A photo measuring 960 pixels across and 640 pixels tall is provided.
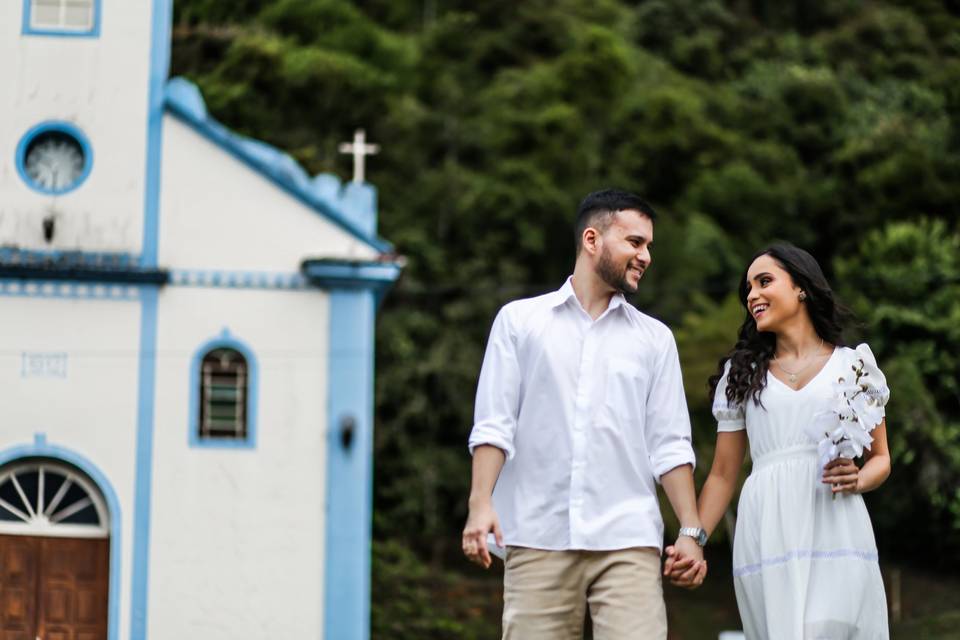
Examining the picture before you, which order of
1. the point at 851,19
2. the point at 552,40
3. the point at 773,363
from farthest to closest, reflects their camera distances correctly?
the point at 851,19 → the point at 552,40 → the point at 773,363

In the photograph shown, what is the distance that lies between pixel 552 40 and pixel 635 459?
28.8 m

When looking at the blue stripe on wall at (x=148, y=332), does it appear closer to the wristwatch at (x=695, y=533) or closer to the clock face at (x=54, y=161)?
the clock face at (x=54, y=161)

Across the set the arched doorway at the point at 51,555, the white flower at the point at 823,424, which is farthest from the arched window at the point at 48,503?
the white flower at the point at 823,424

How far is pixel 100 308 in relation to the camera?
42.9 ft

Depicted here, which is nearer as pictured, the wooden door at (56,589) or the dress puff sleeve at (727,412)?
the dress puff sleeve at (727,412)

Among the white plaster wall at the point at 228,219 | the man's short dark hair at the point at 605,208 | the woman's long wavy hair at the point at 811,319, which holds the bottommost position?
the woman's long wavy hair at the point at 811,319

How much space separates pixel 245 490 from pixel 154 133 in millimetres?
3318

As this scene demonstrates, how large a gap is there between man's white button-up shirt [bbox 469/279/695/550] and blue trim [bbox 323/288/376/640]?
8.27 m

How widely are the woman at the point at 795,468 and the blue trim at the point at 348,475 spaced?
8099 millimetres

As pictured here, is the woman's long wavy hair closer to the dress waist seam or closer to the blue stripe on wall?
the dress waist seam

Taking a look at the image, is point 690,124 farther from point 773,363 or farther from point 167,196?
point 773,363

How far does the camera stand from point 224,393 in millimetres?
13180

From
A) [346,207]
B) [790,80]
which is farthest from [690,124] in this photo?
[346,207]

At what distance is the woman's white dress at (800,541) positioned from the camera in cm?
484
